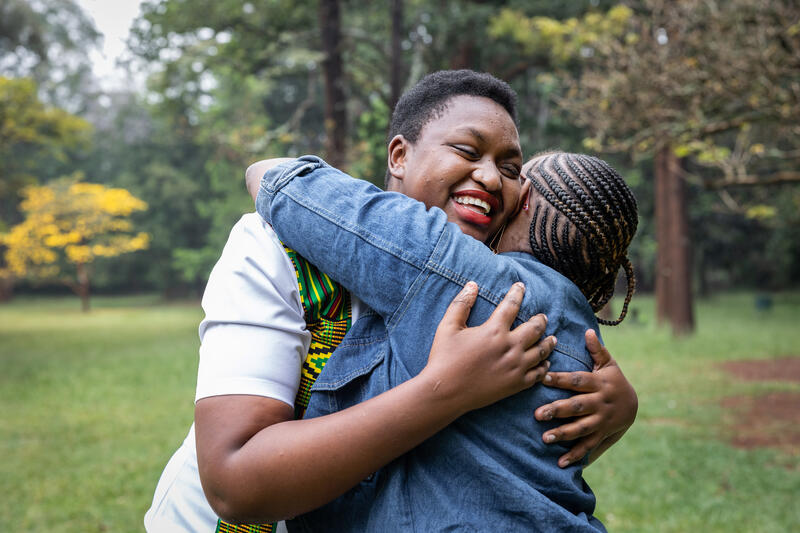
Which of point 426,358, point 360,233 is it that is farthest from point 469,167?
point 426,358

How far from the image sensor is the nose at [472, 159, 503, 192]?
1.62 m

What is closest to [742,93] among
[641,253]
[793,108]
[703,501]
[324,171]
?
[793,108]

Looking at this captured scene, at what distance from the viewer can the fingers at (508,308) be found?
1.31m

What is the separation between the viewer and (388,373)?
1.36 meters

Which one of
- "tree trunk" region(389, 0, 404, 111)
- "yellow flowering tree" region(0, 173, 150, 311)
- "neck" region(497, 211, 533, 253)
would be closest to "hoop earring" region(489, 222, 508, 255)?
"neck" region(497, 211, 533, 253)

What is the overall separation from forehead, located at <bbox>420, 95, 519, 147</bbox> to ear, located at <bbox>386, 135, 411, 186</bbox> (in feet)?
0.23

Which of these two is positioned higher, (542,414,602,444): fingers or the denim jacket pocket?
the denim jacket pocket

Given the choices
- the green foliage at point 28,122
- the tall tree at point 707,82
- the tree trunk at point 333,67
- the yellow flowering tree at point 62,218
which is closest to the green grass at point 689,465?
the tall tree at point 707,82

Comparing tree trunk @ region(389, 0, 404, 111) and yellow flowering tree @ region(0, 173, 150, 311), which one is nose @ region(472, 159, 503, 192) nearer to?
tree trunk @ region(389, 0, 404, 111)

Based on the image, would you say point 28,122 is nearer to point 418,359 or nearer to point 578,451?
point 418,359

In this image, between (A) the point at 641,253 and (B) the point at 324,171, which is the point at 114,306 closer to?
(A) the point at 641,253

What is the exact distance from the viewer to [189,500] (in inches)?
60.6

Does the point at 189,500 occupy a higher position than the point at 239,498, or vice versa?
the point at 239,498

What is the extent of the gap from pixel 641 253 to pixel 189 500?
30.3 metres
